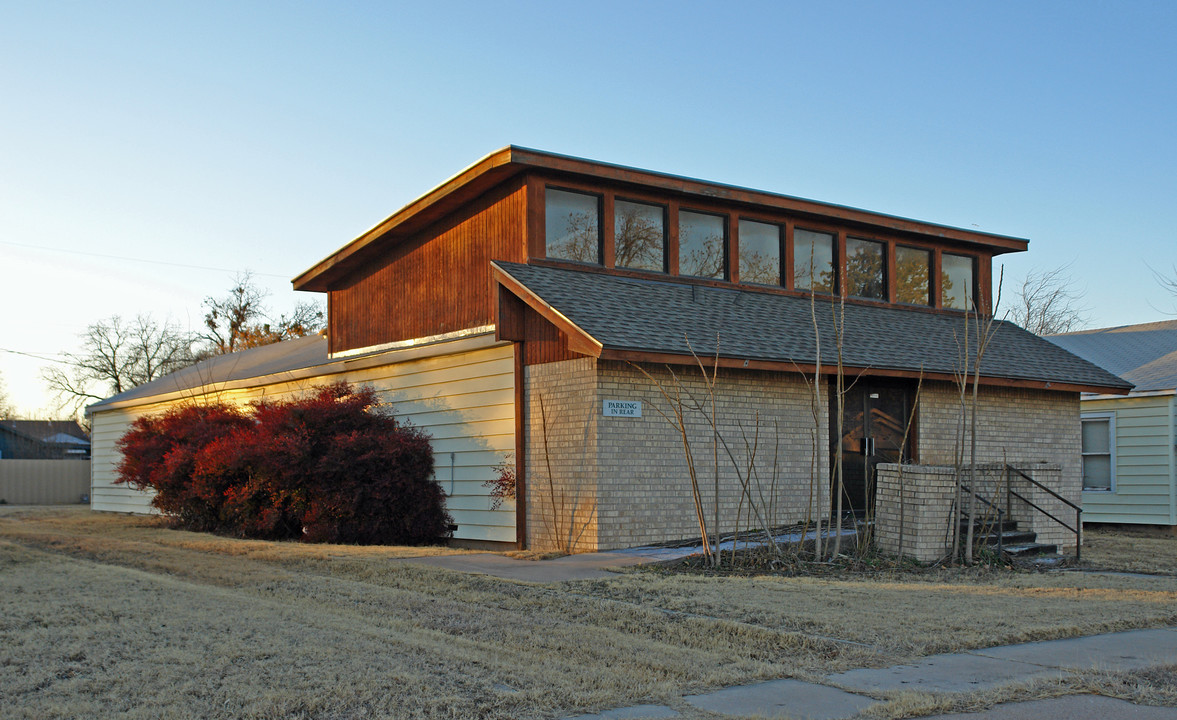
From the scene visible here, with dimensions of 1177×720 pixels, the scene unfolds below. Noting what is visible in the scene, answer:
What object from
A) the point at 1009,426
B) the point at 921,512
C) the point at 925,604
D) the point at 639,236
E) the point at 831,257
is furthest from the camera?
the point at 831,257

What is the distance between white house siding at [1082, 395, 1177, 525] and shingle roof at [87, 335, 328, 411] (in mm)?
16154

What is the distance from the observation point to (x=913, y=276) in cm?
1998

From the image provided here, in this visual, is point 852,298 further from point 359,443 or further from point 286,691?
point 286,691

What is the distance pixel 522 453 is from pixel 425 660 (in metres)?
8.08

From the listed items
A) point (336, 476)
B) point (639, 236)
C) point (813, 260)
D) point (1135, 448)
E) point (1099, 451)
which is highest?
point (639, 236)

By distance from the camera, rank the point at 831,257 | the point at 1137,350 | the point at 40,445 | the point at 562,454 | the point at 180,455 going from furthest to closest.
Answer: the point at 40,445 < the point at 1137,350 < the point at 180,455 < the point at 831,257 < the point at 562,454

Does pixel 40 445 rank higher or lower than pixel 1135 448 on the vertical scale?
lower

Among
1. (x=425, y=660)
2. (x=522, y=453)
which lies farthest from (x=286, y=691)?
(x=522, y=453)

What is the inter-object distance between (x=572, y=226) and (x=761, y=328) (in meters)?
3.29

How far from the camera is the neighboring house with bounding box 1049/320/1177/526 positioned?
789 inches

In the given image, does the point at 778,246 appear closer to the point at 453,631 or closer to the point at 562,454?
the point at 562,454

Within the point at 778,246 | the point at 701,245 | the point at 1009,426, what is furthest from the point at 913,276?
the point at 701,245

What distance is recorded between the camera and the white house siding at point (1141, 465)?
20.0 m

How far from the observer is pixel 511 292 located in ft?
48.4
